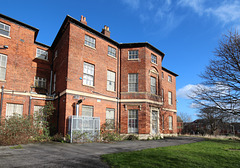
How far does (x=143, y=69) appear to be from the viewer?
18.7 meters

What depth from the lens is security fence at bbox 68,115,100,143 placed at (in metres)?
12.8

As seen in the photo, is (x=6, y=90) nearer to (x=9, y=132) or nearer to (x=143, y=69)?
(x=9, y=132)

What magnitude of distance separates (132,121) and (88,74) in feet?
20.6

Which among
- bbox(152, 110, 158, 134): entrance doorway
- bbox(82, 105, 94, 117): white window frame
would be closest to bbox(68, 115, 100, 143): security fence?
bbox(82, 105, 94, 117): white window frame

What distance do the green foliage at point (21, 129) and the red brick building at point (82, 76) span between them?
144cm

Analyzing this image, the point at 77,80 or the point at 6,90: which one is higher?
the point at 77,80

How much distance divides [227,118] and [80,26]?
46.9 ft

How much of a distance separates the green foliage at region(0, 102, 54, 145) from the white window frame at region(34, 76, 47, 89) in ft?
13.2

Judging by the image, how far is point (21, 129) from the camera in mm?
11828

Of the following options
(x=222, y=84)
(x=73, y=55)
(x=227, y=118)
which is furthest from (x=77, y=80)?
(x=227, y=118)

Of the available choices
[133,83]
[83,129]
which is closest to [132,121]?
[133,83]

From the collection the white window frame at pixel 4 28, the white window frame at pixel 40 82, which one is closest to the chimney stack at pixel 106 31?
the white window frame at pixel 40 82

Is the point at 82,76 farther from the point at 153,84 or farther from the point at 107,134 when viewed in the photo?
the point at 153,84

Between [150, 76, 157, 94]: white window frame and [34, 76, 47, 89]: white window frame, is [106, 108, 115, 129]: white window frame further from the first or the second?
[34, 76, 47, 89]: white window frame
